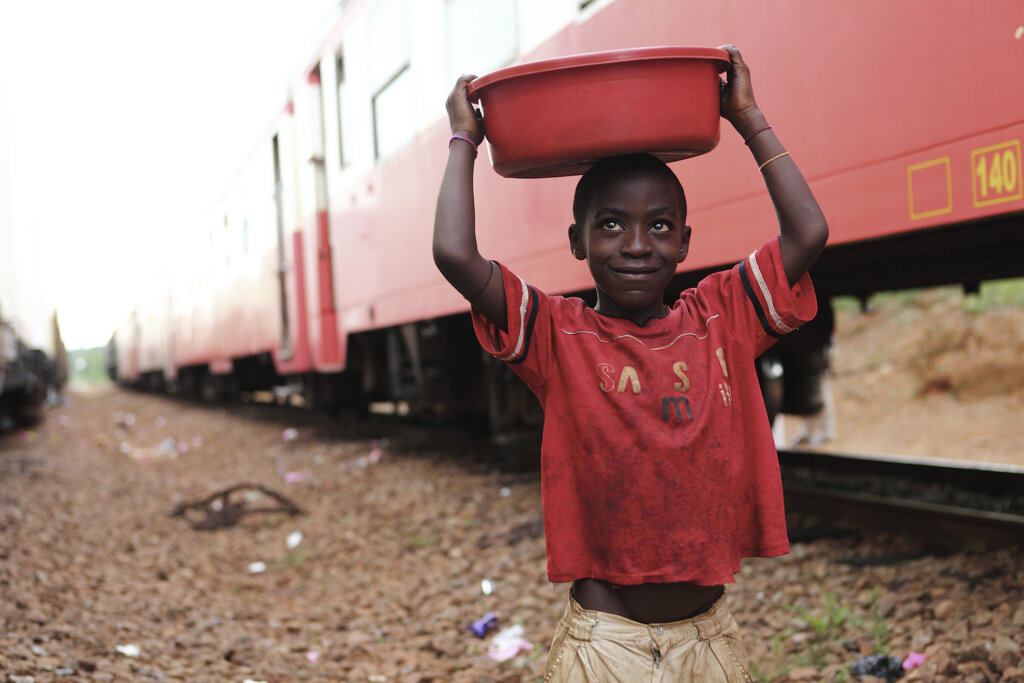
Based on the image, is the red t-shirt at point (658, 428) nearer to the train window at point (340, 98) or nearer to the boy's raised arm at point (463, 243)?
the boy's raised arm at point (463, 243)

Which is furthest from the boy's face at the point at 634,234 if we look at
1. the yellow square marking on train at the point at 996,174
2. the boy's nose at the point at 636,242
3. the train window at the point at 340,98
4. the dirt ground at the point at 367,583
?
the train window at the point at 340,98

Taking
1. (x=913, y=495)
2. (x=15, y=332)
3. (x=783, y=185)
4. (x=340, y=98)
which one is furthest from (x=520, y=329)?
(x=15, y=332)

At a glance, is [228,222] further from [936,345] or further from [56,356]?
[56,356]

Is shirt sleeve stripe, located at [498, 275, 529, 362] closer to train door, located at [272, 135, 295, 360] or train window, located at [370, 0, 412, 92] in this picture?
train window, located at [370, 0, 412, 92]

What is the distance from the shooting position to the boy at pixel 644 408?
1.65m

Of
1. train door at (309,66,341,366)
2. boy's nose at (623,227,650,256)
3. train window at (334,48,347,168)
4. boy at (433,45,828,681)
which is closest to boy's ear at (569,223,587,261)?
boy at (433,45,828,681)

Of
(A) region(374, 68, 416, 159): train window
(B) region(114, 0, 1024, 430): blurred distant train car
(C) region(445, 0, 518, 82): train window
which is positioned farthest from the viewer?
(A) region(374, 68, 416, 159): train window

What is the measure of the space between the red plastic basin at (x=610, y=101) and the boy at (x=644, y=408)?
0.06 metres

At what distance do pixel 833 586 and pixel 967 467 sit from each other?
197 cm

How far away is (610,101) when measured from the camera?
1681 millimetres

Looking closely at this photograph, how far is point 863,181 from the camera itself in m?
2.87

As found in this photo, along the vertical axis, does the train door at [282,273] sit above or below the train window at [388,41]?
below

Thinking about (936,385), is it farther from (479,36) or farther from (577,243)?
(577,243)

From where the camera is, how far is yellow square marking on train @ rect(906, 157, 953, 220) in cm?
259
